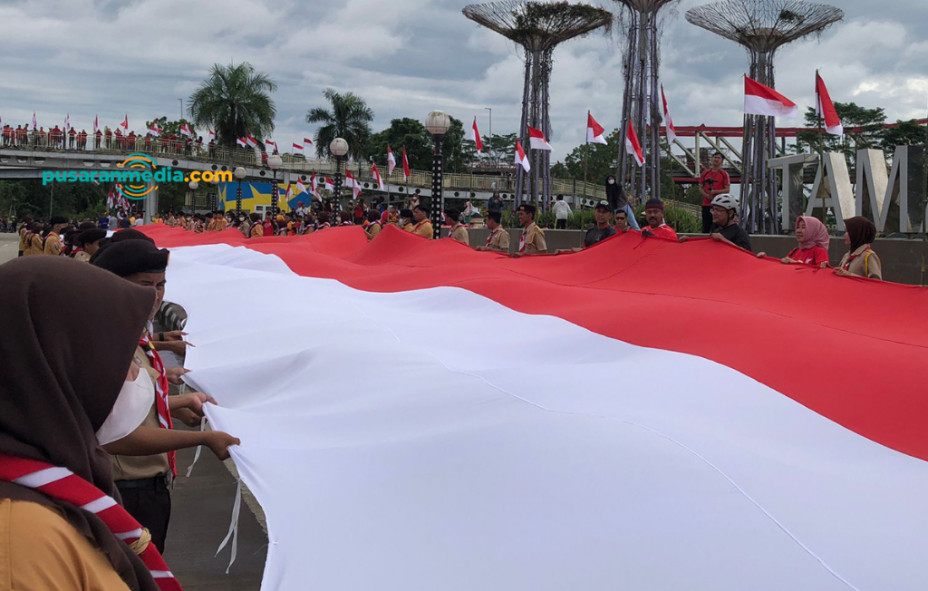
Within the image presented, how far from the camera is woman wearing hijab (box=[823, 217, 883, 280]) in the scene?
20.0 feet

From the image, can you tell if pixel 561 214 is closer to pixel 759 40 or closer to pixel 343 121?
pixel 759 40

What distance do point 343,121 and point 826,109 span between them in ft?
164

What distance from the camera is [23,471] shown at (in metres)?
1.46

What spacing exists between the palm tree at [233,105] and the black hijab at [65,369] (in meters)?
54.9

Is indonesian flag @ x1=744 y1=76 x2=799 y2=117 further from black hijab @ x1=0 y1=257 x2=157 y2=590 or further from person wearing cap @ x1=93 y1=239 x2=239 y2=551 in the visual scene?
black hijab @ x1=0 y1=257 x2=157 y2=590

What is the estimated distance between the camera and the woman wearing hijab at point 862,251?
609 cm

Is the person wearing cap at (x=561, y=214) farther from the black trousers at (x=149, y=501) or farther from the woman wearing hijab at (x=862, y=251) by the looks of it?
the black trousers at (x=149, y=501)

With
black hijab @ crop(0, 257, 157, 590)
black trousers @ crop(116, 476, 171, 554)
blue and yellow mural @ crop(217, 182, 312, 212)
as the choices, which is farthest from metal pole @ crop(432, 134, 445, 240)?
blue and yellow mural @ crop(217, 182, 312, 212)

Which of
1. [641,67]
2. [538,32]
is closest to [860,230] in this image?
[641,67]

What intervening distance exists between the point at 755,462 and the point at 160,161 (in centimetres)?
5536

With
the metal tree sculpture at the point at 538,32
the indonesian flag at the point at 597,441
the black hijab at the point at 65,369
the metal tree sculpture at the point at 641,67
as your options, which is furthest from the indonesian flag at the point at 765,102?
the metal tree sculpture at the point at 538,32

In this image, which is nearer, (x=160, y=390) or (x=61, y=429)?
(x=61, y=429)

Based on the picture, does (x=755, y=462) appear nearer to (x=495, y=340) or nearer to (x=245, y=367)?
(x=495, y=340)

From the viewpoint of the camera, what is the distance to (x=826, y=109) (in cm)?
1146
